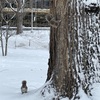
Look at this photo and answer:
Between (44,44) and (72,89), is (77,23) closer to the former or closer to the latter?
(72,89)

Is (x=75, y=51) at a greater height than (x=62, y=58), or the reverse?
(x=75, y=51)

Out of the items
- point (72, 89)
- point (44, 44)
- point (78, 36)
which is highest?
point (78, 36)

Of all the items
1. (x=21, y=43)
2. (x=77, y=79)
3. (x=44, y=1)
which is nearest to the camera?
(x=77, y=79)

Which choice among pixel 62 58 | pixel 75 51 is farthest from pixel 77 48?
pixel 62 58

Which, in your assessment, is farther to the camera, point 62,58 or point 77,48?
point 62,58

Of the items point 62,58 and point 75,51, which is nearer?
point 75,51

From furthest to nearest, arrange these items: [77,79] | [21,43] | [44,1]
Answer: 1. [44,1]
2. [21,43]
3. [77,79]

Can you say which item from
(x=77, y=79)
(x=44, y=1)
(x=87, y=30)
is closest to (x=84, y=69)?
(x=77, y=79)

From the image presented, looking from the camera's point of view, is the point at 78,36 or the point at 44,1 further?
the point at 44,1

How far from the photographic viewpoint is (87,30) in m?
4.82

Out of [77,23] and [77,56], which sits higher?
[77,23]

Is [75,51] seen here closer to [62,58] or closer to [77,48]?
[77,48]

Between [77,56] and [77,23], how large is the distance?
0.44 metres

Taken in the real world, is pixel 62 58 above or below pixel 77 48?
below
